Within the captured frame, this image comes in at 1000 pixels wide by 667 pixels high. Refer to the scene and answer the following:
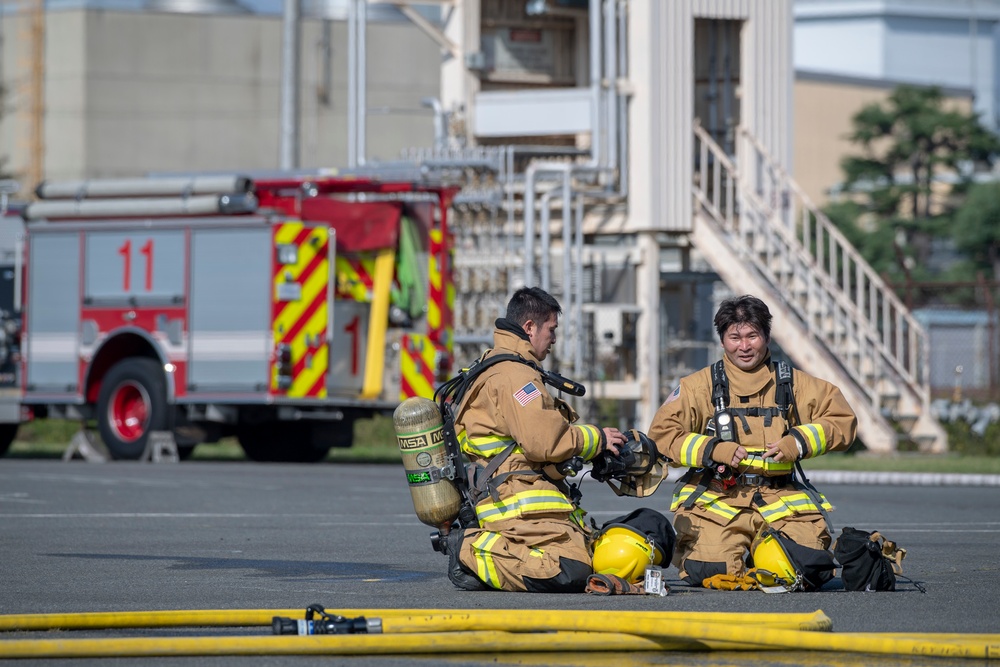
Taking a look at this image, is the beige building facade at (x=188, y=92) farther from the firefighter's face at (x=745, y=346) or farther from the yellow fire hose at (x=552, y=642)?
the yellow fire hose at (x=552, y=642)

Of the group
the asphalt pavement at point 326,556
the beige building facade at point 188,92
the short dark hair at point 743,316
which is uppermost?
the beige building facade at point 188,92

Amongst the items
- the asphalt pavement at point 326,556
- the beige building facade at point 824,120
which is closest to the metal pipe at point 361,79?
the asphalt pavement at point 326,556

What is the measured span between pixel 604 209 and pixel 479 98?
1946mm

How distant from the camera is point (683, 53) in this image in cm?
1984

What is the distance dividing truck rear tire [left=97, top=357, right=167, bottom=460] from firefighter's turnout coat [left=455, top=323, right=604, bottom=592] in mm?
11011

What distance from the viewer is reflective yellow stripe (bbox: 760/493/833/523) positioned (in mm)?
7465

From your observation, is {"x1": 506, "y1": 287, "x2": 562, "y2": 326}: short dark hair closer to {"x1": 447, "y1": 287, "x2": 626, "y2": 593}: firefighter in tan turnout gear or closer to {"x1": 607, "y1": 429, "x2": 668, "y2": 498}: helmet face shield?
{"x1": 447, "y1": 287, "x2": 626, "y2": 593}: firefighter in tan turnout gear

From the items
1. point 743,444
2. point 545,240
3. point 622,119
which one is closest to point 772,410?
point 743,444

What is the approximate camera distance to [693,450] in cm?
748

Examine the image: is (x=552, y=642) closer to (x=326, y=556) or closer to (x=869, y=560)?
(x=869, y=560)

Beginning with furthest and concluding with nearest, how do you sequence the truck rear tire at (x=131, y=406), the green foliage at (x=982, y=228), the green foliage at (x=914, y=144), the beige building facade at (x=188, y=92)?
the beige building facade at (x=188, y=92) < the green foliage at (x=914, y=144) < the green foliage at (x=982, y=228) < the truck rear tire at (x=131, y=406)

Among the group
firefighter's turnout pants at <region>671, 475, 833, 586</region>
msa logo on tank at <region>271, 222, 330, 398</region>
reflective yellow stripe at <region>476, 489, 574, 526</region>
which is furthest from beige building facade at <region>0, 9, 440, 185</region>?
reflective yellow stripe at <region>476, 489, 574, 526</region>

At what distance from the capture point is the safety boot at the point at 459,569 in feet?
23.7

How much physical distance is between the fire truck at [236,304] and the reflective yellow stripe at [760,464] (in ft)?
34.2
